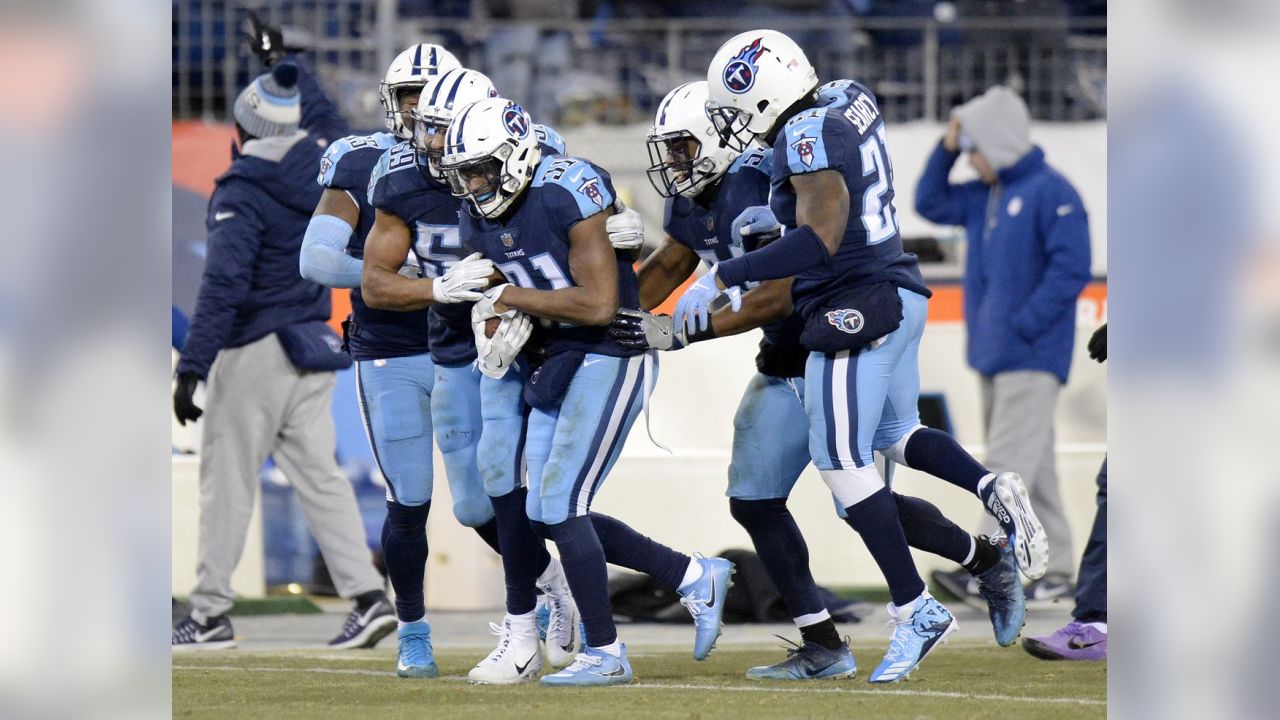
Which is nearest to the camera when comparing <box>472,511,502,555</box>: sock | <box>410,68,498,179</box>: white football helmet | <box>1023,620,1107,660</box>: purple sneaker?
<box>410,68,498,179</box>: white football helmet

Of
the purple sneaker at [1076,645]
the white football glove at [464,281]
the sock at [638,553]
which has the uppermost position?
the white football glove at [464,281]

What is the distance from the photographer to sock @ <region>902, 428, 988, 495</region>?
516 centimetres

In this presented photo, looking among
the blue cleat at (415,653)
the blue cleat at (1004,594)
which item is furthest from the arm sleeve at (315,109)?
the blue cleat at (1004,594)

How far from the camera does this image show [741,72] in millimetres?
4918

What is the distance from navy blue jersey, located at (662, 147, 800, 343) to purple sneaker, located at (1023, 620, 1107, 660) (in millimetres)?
1453

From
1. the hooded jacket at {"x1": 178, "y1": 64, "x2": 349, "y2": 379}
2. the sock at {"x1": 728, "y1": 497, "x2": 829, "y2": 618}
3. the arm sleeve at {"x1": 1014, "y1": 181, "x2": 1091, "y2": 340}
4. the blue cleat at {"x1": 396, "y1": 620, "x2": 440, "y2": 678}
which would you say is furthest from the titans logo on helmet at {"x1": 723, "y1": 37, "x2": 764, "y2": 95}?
the arm sleeve at {"x1": 1014, "y1": 181, "x2": 1091, "y2": 340}

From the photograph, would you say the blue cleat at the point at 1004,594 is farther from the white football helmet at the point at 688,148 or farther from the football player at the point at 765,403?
the white football helmet at the point at 688,148

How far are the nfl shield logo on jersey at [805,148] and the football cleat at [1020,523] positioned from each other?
1179mm

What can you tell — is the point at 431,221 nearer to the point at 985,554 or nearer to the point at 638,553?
the point at 638,553

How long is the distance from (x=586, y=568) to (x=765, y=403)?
0.83 metres

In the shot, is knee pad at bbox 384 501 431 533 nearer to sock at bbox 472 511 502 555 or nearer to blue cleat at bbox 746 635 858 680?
sock at bbox 472 511 502 555

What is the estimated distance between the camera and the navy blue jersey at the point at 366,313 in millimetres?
5352

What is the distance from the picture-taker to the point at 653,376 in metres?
5.04
